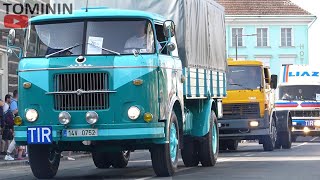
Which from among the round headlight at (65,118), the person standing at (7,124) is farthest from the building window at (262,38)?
the round headlight at (65,118)

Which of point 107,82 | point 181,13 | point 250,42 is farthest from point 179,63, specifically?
point 250,42

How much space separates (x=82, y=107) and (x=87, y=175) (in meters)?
2.78

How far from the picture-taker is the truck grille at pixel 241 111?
2706cm

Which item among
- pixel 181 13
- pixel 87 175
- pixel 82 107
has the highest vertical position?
pixel 181 13

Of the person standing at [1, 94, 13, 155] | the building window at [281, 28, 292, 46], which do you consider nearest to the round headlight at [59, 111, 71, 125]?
the person standing at [1, 94, 13, 155]

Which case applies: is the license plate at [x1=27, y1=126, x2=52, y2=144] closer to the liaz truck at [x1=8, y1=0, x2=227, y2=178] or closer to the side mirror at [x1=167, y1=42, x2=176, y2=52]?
the liaz truck at [x1=8, y1=0, x2=227, y2=178]

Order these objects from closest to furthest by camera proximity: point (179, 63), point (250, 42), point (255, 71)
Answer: point (179, 63), point (255, 71), point (250, 42)

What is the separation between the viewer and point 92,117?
14.3 m

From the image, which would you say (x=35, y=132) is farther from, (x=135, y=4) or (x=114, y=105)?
(x=135, y=4)

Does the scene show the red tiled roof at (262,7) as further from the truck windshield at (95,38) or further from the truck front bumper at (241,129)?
the truck windshield at (95,38)

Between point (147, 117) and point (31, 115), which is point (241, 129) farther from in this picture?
point (31, 115)

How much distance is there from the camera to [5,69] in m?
30.3

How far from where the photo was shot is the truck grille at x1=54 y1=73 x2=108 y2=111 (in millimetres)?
14391

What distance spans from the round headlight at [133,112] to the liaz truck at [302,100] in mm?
22504
